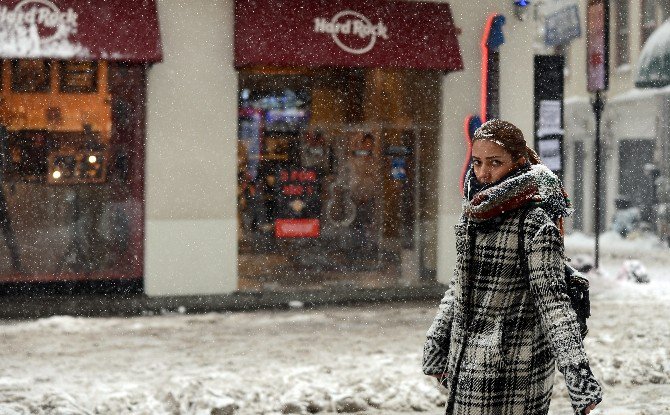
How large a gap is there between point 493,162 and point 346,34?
9.95 m

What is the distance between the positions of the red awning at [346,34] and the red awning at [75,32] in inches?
53.4

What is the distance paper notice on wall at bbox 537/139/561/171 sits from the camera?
48.7 feet

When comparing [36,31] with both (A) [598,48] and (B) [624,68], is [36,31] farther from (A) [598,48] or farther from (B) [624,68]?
(B) [624,68]

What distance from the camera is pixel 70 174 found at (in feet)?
43.3

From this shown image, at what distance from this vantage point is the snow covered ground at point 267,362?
278 inches

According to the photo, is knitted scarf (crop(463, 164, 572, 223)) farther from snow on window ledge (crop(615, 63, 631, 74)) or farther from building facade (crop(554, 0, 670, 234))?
snow on window ledge (crop(615, 63, 631, 74))

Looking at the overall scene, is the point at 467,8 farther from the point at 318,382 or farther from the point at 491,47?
the point at 318,382

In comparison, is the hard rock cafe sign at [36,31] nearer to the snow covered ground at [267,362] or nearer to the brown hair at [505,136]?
the snow covered ground at [267,362]

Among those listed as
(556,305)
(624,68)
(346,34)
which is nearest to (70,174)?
(346,34)

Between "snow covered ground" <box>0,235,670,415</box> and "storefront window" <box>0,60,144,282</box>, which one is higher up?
"storefront window" <box>0,60,144,282</box>

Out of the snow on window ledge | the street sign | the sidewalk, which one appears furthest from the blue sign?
the snow on window ledge

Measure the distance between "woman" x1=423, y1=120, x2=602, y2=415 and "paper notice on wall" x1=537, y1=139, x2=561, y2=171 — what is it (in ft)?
37.2

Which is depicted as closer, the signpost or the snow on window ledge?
the signpost

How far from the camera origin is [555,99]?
1522 cm
